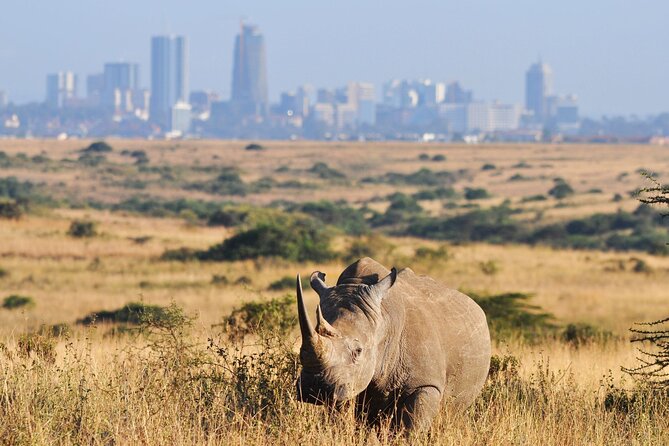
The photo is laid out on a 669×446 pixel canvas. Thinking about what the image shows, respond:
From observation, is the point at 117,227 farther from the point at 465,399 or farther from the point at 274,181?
the point at 274,181

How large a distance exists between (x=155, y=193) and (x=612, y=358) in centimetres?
6916

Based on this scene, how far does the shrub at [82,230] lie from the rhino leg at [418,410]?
1208 inches

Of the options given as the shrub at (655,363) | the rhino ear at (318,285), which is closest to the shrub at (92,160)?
the shrub at (655,363)

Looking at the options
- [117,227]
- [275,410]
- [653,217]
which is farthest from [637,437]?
[653,217]

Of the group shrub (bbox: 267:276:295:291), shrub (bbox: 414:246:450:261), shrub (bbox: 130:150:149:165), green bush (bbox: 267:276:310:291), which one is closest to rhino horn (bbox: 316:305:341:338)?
green bush (bbox: 267:276:310:291)

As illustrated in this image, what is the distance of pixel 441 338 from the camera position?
8500 millimetres

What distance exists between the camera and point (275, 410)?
7.86 metres

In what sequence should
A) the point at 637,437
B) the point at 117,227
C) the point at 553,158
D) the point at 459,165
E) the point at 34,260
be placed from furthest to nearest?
the point at 553,158, the point at 459,165, the point at 117,227, the point at 34,260, the point at 637,437

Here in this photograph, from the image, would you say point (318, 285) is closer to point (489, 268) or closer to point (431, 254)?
point (489, 268)

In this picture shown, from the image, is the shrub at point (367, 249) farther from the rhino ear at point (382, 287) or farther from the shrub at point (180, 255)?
the rhino ear at point (382, 287)

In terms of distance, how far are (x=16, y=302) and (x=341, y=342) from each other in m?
18.1

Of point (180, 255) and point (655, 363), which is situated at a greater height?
point (655, 363)

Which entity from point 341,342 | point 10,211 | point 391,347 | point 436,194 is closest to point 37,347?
point 391,347

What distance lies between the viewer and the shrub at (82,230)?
37781 mm
